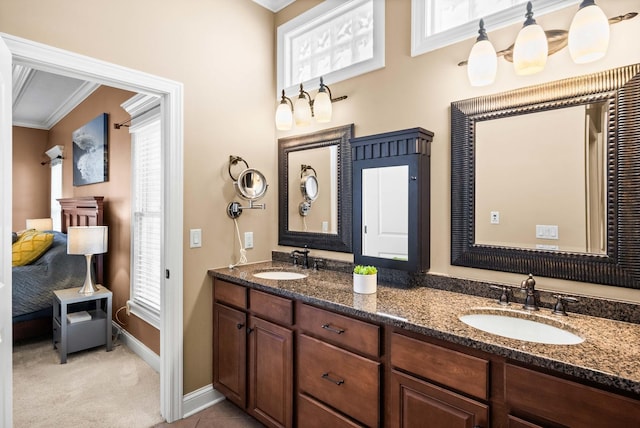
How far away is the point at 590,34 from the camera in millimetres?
1303

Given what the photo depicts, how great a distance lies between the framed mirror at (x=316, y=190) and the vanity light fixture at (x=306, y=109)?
0.46 ft

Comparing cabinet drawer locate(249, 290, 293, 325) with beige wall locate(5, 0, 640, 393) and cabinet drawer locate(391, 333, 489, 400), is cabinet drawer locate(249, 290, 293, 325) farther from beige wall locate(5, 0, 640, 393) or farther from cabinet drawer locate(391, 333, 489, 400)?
cabinet drawer locate(391, 333, 489, 400)

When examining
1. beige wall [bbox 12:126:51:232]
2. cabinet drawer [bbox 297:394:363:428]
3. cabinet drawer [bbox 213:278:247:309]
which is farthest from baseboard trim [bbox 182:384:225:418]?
beige wall [bbox 12:126:51:232]

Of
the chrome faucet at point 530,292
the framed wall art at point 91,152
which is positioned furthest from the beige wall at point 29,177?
the chrome faucet at point 530,292

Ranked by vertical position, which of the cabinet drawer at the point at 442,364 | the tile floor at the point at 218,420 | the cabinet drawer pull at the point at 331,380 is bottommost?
the tile floor at the point at 218,420

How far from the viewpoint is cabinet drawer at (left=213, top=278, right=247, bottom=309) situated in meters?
2.16

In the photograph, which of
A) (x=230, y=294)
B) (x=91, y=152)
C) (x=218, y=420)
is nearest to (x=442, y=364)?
(x=230, y=294)

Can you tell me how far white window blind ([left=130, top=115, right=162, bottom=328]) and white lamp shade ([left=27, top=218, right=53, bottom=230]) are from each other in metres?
3.41

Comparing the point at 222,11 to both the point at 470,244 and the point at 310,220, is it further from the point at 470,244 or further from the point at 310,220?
the point at 470,244

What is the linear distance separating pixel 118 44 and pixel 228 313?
5.67 ft

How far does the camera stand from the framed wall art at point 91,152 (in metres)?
3.71

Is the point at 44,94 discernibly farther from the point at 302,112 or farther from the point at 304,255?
the point at 304,255

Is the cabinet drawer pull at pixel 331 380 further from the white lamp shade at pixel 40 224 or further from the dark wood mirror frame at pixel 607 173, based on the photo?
the white lamp shade at pixel 40 224

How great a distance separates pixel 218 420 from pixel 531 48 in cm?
265
